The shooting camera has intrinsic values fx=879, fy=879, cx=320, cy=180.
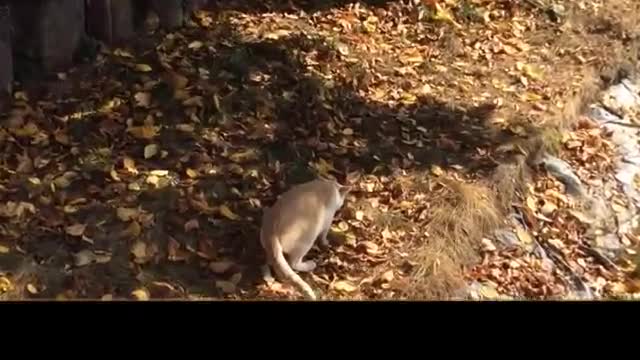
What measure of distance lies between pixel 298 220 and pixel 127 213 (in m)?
0.37

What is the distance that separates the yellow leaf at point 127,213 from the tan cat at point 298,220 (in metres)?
0.27

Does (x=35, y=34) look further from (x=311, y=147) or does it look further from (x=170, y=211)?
(x=311, y=147)

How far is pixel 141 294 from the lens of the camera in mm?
1796

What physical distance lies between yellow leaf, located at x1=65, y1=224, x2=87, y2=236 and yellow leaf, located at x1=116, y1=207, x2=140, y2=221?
0.08 metres

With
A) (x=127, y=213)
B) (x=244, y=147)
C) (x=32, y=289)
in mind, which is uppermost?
(x=244, y=147)

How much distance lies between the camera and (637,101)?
2.16 metres

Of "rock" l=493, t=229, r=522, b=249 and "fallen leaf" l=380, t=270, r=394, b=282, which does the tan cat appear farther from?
"rock" l=493, t=229, r=522, b=249

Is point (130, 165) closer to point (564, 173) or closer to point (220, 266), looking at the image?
point (220, 266)

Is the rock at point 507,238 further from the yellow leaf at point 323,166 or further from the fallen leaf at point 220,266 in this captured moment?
the fallen leaf at point 220,266

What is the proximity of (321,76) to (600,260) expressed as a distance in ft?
2.59

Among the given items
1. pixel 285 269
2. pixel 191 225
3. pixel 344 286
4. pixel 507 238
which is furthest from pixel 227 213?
pixel 507 238

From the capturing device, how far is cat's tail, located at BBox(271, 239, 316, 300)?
6.05ft

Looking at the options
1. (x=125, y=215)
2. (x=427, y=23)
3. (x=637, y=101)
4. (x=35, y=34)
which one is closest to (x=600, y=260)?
(x=637, y=101)
